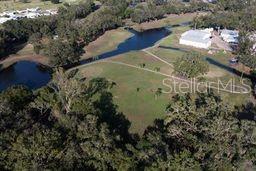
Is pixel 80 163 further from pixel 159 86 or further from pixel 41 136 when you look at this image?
pixel 159 86

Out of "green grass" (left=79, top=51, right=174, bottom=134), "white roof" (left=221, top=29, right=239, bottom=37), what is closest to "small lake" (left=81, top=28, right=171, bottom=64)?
"green grass" (left=79, top=51, right=174, bottom=134)

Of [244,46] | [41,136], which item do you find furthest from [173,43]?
[41,136]

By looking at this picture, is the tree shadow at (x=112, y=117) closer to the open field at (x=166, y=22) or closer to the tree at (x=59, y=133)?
the tree at (x=59, y=133)

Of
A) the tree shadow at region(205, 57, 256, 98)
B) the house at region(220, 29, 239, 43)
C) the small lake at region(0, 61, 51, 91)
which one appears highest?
the house at region(220, 29, 239, 43)

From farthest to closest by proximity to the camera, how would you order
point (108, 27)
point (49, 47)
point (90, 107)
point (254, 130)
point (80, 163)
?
point (108, 27), point (49, 47), point (90, 107), point (254, 130), point (80, 163)

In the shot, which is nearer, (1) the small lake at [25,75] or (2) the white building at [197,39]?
(1) the small lake at [25,75]

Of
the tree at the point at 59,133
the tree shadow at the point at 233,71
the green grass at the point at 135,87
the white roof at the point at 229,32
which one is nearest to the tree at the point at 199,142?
the tree at the point at 59,133

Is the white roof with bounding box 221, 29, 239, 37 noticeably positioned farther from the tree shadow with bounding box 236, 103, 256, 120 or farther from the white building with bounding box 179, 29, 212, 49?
the tree shadow with bounding box 236, 103, 256, 120
